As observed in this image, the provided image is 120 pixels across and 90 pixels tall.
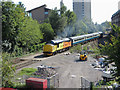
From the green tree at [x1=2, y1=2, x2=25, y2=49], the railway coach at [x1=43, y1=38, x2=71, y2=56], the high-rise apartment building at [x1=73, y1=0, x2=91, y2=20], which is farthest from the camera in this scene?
the high-rise apartment building at [x1=73, y1=0, x2=91, y2=20]

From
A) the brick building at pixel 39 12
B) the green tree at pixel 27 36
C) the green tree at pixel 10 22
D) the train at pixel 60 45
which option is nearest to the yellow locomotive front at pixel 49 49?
the train at pixel 60 45

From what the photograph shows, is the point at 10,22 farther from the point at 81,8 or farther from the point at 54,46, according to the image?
the point at 81,8

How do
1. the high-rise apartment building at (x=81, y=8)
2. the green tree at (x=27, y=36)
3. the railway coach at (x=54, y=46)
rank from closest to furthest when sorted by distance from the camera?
1. the railway coach at (x=54, y=46)
2. the green tree at (x=27, y=36)
3. the high-rise apartment building at (x=81, y=8)

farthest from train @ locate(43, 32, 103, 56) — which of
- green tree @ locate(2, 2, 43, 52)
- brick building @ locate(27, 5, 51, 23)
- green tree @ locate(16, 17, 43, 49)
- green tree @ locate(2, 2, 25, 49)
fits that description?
brick building @ locate(27, 5, 51, 23)

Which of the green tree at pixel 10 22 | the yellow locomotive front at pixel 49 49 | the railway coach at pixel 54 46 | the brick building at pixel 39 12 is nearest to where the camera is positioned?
the green tree at pixel 10 22

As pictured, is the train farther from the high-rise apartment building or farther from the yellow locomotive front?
the high-rise apartment building

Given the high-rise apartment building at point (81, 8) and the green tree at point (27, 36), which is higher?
the high-rise apartment building at point (81, 8)

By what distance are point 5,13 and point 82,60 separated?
14.2 metres

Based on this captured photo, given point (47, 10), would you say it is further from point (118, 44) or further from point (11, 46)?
point (118, 44)

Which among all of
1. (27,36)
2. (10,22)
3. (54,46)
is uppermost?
(10,22)

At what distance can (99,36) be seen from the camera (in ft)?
158

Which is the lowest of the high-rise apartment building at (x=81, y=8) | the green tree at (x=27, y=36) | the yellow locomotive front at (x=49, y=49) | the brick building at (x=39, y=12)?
the yellow locomotive front at (x=49, y=49)

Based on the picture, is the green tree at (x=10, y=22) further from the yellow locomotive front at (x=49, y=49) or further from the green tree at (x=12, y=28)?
the yellow locomotive front at (x=49, y=49)

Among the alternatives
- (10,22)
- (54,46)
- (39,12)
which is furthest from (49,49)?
(39,12)
